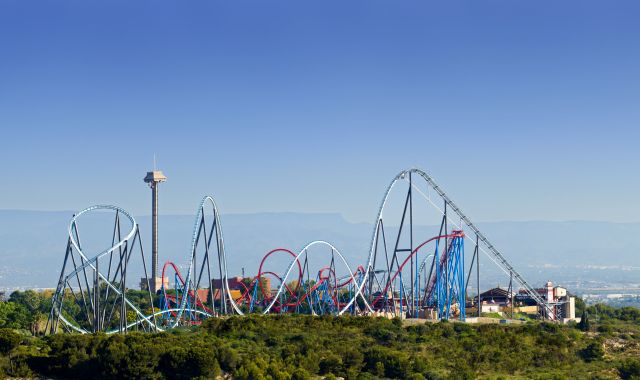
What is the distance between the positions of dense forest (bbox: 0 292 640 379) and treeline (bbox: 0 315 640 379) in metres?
0.05

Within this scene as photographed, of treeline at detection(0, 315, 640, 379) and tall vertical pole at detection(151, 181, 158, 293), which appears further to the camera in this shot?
tall vertical pole at detection(151, 181, 158, 293)

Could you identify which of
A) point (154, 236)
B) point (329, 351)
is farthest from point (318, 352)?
point (154, 236)

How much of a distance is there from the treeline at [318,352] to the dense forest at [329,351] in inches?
1.8

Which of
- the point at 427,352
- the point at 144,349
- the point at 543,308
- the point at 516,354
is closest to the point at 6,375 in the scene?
the point at 144,349

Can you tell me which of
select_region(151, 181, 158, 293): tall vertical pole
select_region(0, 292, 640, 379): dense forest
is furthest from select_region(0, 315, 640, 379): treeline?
select_region(151, 181, 158, 293): tall vertical pole

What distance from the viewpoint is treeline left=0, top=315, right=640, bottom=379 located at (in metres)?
42.3

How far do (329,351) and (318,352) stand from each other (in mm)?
470

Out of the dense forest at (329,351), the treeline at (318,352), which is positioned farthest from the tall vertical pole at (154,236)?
the treeline at (318,352)

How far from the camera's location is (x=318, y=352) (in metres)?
45.6

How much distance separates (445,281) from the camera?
69750 millimetres

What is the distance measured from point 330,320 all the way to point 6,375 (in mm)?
18343

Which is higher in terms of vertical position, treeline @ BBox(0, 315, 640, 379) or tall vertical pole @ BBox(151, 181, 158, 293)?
tall vertical pole @ BBox(151, 181, 158, 293)

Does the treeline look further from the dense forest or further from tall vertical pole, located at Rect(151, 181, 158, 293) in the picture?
tall vertical pole, located at Rect(151, 181, 158, 293)

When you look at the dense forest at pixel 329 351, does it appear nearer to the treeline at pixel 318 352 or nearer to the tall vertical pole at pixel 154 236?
the treeline at pixel 318 352
